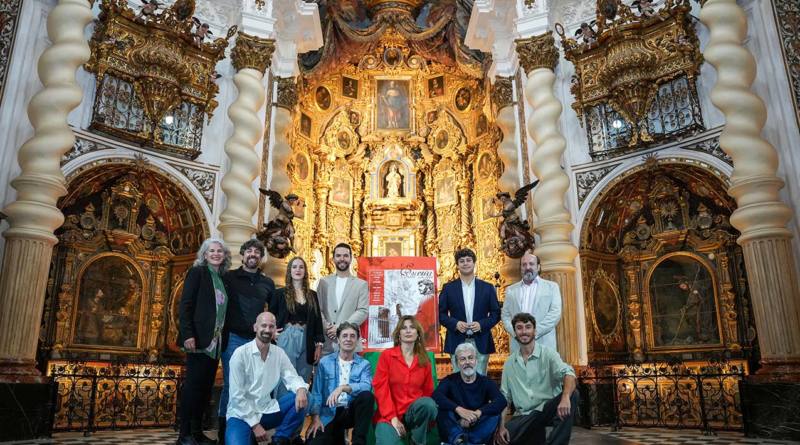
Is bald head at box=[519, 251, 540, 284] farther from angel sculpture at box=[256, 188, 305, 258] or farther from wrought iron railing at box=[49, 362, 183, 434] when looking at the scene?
angel sculpture at box=[256, 188, 305, 258]

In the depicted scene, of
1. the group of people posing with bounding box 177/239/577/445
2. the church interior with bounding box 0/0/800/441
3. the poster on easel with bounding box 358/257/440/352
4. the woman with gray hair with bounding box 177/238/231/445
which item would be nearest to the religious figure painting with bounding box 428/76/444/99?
the church interior with bounding box 0/0/800/441

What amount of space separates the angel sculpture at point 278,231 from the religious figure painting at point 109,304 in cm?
240

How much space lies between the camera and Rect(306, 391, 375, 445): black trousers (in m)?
4.32

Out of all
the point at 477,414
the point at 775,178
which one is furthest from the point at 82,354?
the point at 775,178

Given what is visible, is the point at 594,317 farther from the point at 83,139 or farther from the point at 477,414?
the point at 83,139

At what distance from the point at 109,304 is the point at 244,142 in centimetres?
364

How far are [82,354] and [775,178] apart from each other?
35.0ft

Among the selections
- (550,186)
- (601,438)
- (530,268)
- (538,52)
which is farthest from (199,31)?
(601,438)

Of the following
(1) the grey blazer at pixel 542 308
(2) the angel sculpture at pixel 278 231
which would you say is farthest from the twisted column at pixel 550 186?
(2) the angel sculpture at pixel 278 231

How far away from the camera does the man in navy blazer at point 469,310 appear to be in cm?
Result: 525

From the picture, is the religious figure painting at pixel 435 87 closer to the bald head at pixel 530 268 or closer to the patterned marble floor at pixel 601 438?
the patterned marble floor at pixel 601 438

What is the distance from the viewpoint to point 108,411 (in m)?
9.16

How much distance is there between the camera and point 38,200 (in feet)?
24.7

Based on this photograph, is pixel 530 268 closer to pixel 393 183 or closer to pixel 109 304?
pixel 109 304
